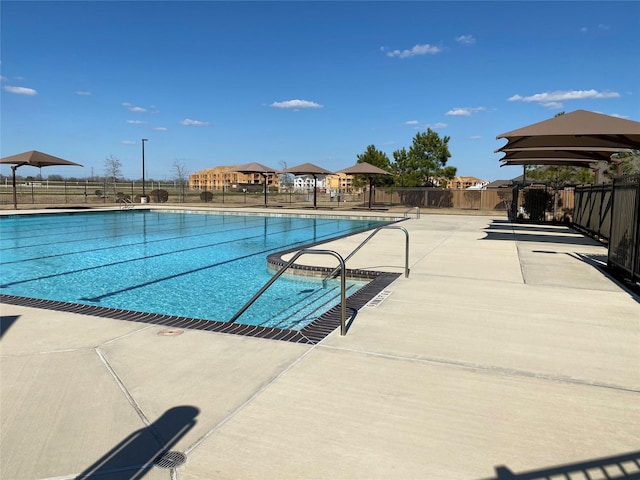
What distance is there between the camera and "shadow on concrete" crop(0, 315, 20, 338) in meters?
4.81

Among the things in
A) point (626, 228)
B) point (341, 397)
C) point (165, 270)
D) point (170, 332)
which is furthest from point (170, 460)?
point (165, 270)

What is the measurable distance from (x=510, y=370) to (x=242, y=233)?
14367 mm

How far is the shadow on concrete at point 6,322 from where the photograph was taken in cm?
481

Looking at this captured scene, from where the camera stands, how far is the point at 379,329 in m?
4.78

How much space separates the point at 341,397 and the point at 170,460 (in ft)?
3.99

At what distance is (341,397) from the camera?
3223 millimetres

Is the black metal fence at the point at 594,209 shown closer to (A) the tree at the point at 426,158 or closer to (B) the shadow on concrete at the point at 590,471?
(B) the shadow on concrete at the point at 590,471

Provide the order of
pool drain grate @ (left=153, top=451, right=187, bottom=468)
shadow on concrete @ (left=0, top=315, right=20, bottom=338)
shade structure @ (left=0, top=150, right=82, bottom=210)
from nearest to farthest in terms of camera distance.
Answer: pool drain grate @ (left=153, top=451, right=187, bottom=468)
shadow on concrete @ (left=0, top=315, right=20, bottom=338)
shade structure @ (left=0, top=150, right=82, bottom=210)

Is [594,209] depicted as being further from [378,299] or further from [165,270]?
[165,270]

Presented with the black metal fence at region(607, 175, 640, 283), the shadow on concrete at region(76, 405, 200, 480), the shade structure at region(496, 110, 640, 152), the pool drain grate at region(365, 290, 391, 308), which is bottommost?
the shadow on concrete at region(76, 405, 200, 480)

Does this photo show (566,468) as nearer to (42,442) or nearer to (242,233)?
(42,442)

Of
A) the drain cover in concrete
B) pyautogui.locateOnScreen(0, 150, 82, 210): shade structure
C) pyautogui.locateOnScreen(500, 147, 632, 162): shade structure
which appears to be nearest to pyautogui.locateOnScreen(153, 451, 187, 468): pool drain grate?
the drain cover in concrete

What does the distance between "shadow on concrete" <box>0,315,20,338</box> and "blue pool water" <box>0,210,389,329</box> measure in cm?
195

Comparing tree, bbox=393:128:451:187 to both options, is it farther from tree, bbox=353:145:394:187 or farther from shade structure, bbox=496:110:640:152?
shade structure, bbox=496:110:640:152
